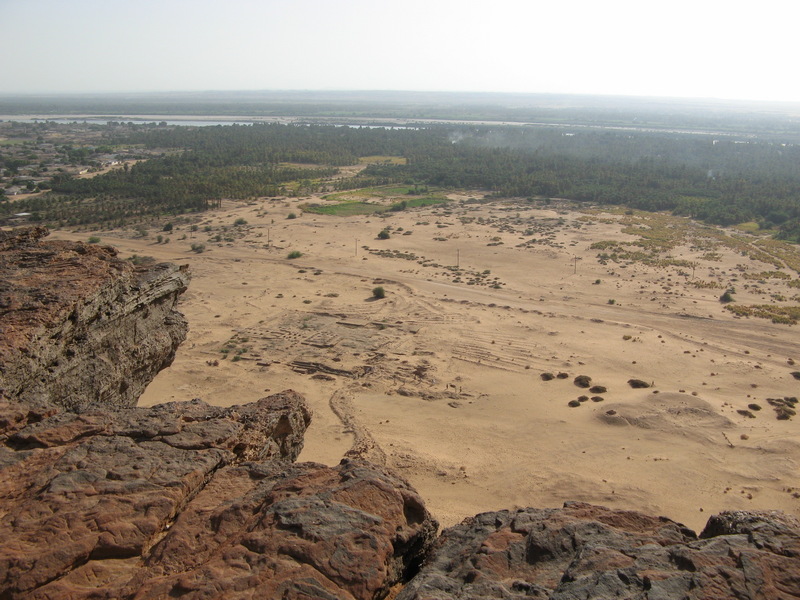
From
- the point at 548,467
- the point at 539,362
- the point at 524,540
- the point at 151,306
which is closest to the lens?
the point at 524,540

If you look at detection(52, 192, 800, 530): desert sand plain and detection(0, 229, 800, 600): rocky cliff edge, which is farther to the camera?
detection(52, 192, 800, 530): desert sand plain

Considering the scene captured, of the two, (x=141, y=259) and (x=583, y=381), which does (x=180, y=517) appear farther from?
(x=141, y=259)

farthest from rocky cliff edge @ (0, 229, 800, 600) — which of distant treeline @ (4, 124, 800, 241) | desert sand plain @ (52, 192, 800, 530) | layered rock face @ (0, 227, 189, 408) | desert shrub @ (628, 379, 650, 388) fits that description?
distant treeline @ (4, 124, 800, 241)

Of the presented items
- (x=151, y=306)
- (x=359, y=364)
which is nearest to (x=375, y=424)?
(x=359, y=364)

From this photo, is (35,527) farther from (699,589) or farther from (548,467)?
(548,467)

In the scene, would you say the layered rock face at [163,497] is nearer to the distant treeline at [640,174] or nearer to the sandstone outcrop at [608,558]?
the sandstone outcrop at [608,558]

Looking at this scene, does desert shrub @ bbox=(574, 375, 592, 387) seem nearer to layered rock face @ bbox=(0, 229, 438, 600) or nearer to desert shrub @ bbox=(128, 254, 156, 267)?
layered rock face @ bbox=(0, 229, 438, 600)

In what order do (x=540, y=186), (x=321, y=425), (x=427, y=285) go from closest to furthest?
(x=321, y=425) < (x=427, y=285) < (x=540, y=186)
